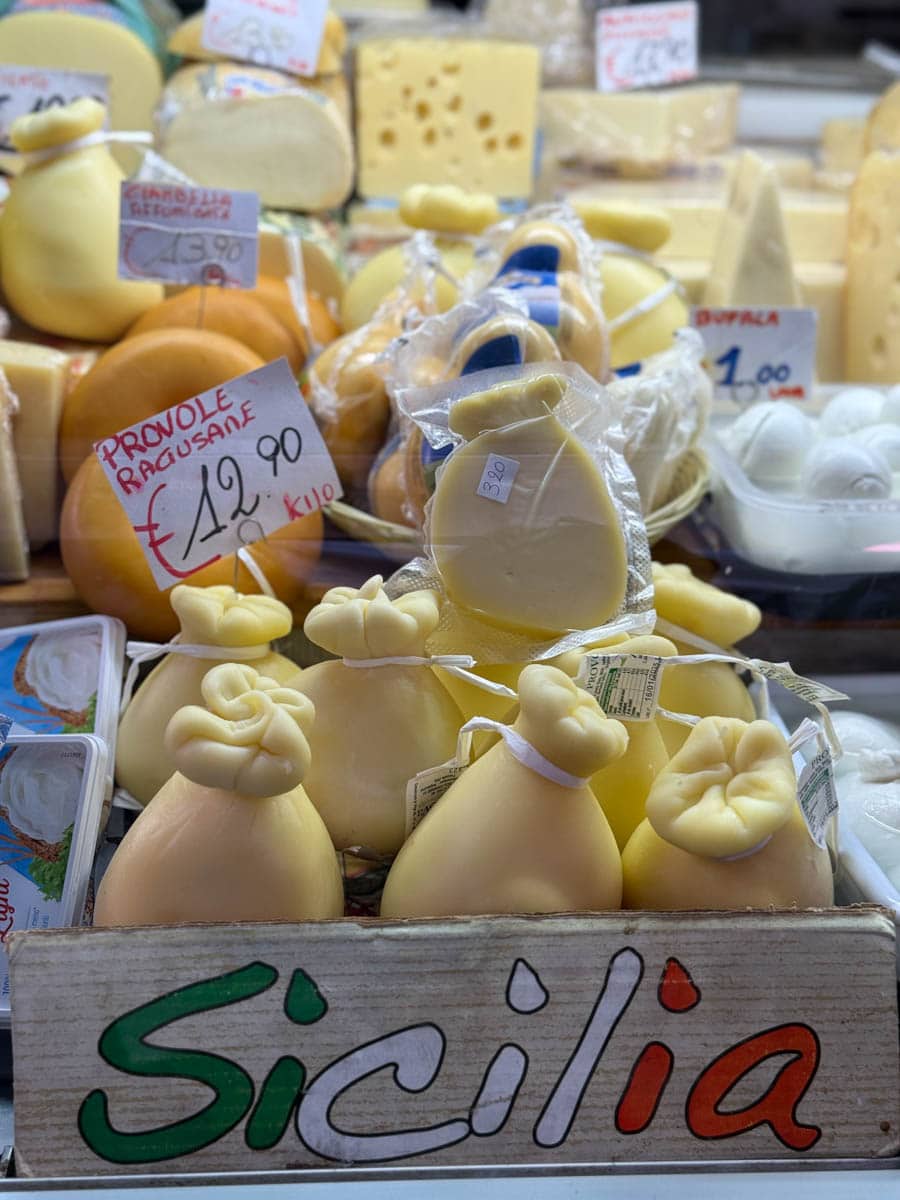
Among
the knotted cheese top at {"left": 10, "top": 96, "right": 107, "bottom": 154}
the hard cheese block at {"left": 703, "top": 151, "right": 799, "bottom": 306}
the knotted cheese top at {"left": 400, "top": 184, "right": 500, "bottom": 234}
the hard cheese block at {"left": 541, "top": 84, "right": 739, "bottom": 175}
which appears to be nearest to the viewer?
the knotted cheese top at {"left": 10, "top": 96, "right": 107, "bottom": 154}

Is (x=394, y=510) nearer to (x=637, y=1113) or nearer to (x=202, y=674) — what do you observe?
(x=202, y=674)

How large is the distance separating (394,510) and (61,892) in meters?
0.53

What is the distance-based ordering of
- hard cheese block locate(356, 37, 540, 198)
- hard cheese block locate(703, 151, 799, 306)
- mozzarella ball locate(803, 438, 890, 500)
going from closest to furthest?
1. mozzarella ball locate(803, 438, 890, 500)
2. hard cheese block locate(703, 151, 799, 306)
3. hard cheese block locate(356, 37, 540, 198)

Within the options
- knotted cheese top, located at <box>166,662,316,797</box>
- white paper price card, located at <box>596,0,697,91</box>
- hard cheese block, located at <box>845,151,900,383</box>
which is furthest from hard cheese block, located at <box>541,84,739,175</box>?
knotted cheese top, located at <box>166,662,316,797</box>

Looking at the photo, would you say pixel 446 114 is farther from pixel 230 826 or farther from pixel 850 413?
pixel 230 826

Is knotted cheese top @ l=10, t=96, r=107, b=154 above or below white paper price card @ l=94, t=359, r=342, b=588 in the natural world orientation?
above

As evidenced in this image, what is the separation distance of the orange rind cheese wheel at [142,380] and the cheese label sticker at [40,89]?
576 millimetres

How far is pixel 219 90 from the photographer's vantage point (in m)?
1.99

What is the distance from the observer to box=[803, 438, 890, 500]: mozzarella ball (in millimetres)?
1290

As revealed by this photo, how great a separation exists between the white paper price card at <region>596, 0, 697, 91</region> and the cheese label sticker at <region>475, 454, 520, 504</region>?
1.81m

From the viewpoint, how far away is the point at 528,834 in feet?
2.58

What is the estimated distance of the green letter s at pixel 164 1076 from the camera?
2.41 feet

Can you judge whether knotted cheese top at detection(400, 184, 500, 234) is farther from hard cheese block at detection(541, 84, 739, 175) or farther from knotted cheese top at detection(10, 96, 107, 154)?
hard cheese block at detection(541, 84, 739, 175)

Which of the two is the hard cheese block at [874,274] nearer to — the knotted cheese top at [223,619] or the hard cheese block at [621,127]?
the hard cheese block at [621,127]
